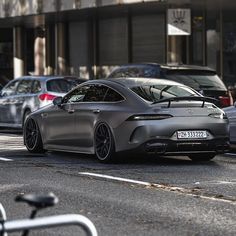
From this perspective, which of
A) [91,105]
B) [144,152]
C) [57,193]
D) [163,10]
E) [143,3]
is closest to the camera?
[57,193]

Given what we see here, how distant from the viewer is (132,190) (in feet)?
28.7

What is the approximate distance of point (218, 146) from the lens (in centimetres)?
1128

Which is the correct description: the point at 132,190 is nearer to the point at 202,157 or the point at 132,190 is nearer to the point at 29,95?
the point at 202,157

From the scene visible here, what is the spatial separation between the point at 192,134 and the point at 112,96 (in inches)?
58.9

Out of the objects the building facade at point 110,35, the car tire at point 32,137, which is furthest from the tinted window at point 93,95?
the building facade at point 110,35

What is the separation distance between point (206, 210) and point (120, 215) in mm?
902

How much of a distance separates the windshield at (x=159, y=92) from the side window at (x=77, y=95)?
1.11 metres

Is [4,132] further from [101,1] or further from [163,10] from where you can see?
[163,10]

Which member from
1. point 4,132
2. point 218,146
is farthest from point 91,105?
point 4,132

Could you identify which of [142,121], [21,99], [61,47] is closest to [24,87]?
→ [21,99]

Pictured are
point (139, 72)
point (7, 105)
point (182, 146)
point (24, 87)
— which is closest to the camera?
point (182, 146)

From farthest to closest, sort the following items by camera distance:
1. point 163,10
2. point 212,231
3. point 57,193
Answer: point 163,10
point 57,193
point 212,231

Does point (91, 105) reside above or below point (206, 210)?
above

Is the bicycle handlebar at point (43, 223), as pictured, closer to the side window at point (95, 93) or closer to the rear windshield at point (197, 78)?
the side window at point (95, 93)
